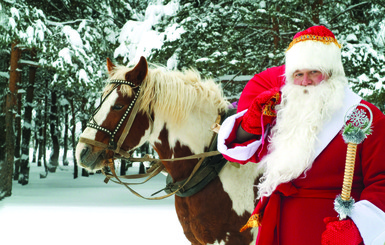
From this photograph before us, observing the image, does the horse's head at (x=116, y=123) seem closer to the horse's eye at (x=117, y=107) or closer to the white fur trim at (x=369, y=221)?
the horse's eye at (x=117, y=107)

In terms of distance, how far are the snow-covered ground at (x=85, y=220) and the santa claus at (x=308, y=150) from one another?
17.2 feet

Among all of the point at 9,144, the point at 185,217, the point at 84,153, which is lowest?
the point at 9,144

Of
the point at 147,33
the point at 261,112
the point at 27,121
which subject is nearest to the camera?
the point at 261,112

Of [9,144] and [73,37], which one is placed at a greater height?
[73,37]

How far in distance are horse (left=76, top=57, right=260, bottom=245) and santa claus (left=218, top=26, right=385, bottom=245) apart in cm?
82

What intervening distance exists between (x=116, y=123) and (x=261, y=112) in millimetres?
1356

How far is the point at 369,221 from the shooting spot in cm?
171

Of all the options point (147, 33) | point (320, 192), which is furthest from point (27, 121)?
point (320, 192)

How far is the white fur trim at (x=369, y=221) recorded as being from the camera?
1713mm

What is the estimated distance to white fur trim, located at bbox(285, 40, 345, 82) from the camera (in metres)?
1.97

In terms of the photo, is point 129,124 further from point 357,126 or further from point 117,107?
point 357,126

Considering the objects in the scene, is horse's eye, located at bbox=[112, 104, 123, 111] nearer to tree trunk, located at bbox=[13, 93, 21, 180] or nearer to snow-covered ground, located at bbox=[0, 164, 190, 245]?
snow-covered ground, located at bbox=[0, 164, 190, 245]

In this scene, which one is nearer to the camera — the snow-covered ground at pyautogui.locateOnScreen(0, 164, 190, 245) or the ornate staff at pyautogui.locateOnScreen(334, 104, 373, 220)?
the ornate staff at pyautogui.locateOnScreen(334, 104, 373, 220)

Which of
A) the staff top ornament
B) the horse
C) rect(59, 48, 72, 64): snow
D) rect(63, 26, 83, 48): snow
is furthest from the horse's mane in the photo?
rect(63, 26, 83, 48): snow
